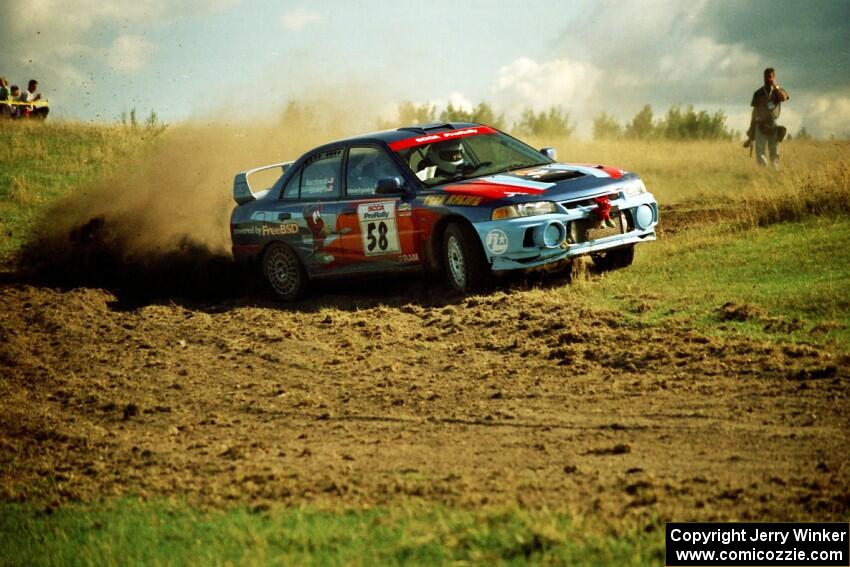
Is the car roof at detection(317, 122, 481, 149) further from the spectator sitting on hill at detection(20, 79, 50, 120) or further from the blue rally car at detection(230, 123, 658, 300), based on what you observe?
the spectator sitting on hill at detection(20, 79, 50, 120)

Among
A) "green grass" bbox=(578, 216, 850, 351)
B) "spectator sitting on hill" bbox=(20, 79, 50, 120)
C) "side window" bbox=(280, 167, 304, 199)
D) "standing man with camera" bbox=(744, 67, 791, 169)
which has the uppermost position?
"spectator sitting on hill" bbox=(20, 79, 50, 120)

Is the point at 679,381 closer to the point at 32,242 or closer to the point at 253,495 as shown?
the point at 253,495

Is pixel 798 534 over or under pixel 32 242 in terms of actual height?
under

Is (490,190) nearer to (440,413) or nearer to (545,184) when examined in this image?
(545,184)

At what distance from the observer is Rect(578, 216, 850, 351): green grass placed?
8.77 m

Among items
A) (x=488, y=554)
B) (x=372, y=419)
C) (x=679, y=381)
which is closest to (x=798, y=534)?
(x=488, y=554)

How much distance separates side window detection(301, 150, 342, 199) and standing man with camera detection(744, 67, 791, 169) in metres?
11.3

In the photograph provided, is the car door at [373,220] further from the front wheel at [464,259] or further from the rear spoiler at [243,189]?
the rear spoiler at [243,189]

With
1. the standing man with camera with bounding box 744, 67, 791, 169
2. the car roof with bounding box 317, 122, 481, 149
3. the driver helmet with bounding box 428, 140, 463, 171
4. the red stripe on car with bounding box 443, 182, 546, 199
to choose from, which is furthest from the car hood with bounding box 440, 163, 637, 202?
the standing man with camera with bounding box 744, 67, 791, 169

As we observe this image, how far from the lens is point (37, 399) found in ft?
28.8

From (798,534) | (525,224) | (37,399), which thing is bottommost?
(798,534)

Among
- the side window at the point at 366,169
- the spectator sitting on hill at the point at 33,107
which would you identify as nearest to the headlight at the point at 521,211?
the side window at the point at 366,169

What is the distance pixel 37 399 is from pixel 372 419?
2.97 metres

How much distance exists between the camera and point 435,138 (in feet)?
37.9
